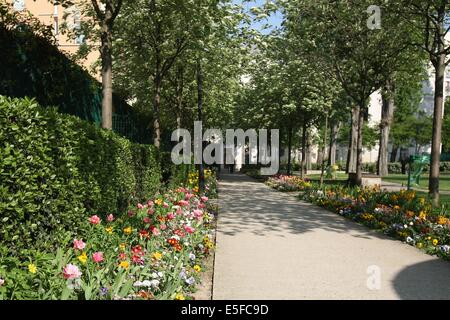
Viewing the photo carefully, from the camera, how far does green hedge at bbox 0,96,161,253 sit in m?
4.02

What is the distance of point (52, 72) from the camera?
7910mm

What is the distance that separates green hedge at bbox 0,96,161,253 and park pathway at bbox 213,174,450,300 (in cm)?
192

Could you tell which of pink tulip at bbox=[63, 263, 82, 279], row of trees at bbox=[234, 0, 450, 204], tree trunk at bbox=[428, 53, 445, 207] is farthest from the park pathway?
row of trees at bbox=[234, 0, 450, 204]

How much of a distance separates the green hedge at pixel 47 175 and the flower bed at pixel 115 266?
233mm

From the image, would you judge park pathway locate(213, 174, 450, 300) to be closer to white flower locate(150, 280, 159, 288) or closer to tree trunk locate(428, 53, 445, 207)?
white flower locate(150, 280, 159, 288)

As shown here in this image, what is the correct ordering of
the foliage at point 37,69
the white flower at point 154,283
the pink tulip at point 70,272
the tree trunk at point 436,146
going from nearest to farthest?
the pink tulip at point 70,272 → the white flower at point 154,283 → the foliage at point 37,69 → the tree trunk at point 436,146

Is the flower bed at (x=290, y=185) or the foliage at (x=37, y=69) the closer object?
the foliage at (x=37, y=69)

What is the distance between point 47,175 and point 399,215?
25.0ft

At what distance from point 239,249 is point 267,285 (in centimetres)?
215

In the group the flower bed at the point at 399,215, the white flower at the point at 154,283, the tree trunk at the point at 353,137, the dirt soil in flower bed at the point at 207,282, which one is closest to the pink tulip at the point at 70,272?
the white flower at the point at 154,283

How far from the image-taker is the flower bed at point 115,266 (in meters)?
3.70

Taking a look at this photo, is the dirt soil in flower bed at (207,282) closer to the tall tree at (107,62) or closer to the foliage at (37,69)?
the foliage at (37,69)

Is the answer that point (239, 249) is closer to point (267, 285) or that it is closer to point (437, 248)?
point (267, 285)

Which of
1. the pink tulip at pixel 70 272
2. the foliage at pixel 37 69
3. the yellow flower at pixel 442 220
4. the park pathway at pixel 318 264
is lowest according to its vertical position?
the park pathway at pixel 318 264
